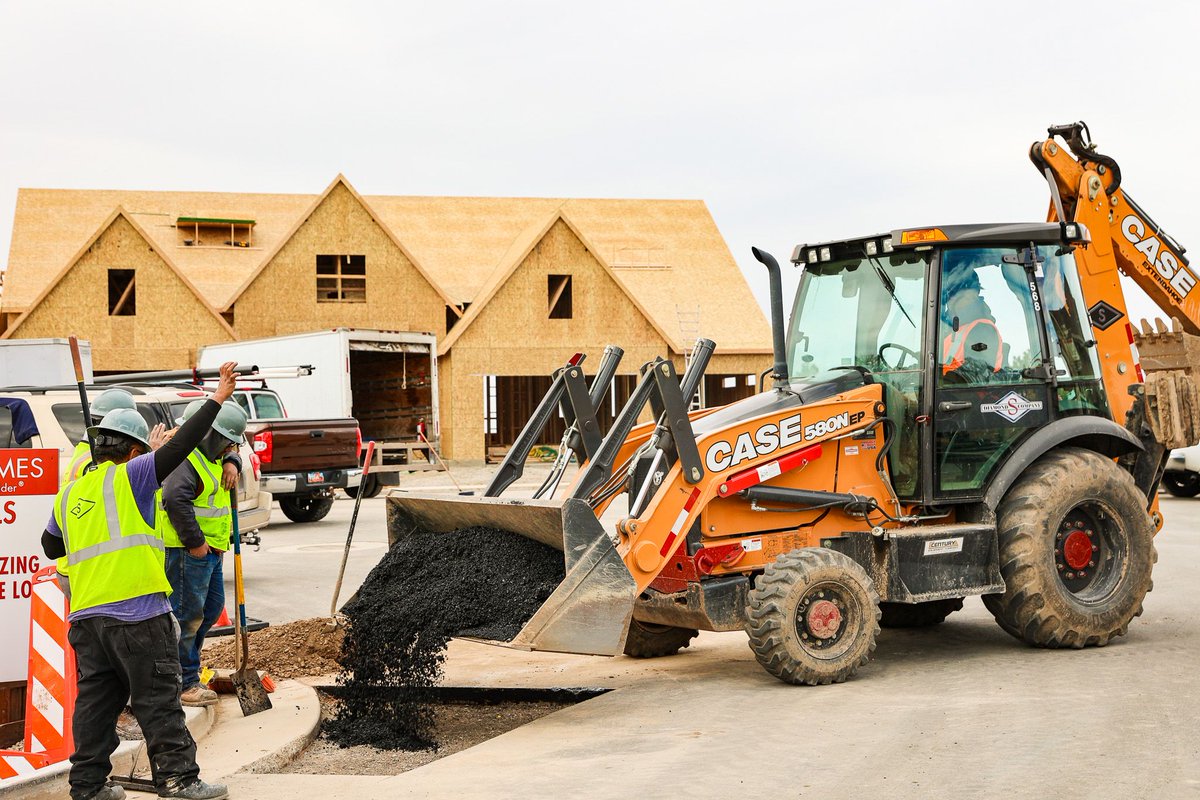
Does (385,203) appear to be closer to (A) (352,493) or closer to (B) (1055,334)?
(A) (352,493)

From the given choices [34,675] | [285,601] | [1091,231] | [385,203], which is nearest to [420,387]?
[385,203]

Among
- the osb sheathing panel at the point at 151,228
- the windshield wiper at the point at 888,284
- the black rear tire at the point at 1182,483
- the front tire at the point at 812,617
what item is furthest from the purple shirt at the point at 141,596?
the osb sheathing panel at the point at 151,228

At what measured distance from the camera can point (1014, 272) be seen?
9711 millimetres

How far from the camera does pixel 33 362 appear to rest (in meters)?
24.5

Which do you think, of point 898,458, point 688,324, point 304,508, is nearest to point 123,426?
point 898,458

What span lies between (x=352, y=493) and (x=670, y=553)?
1715 centimetres

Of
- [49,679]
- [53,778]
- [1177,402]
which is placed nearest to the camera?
[53,778]

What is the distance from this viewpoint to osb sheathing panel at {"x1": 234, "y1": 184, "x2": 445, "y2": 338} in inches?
1379

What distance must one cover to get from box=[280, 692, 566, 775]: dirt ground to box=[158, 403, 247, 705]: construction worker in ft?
2.98

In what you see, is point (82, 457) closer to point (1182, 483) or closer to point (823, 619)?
point (823, 619)

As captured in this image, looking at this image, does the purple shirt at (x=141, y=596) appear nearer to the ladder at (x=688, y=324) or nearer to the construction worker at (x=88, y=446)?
the construction worker at (x=88, y=446)

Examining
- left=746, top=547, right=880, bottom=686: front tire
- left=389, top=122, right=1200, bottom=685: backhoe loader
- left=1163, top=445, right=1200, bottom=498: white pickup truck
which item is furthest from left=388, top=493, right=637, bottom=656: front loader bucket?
left=1163, top=445, right=1200, bottom=498: white pickup truck

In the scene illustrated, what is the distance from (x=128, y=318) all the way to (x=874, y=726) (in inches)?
1212

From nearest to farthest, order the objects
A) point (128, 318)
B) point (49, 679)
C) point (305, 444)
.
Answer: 1. point (49, 679)
2. point (305, 444)
3. point (128, 318)
